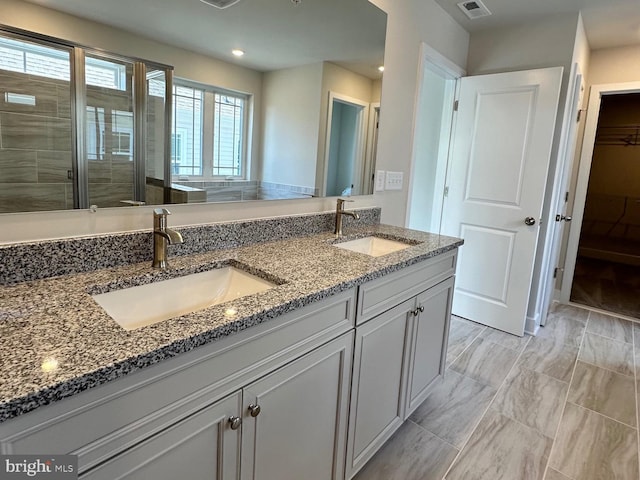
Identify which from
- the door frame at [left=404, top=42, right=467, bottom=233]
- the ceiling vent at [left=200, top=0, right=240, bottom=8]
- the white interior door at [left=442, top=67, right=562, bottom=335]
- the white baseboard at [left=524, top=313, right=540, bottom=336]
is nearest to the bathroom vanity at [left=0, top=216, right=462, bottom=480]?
the ceiling vent at [left=200, top=0, right=240, bottom=8]

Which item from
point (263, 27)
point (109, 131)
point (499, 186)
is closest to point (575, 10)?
point (499, 186)

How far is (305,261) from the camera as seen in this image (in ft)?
4.58

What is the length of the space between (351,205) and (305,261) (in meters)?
0.86

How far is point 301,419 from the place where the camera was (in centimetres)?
117

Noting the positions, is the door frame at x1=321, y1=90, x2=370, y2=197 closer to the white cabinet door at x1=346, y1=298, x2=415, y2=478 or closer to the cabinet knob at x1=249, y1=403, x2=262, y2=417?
the white cabinet door at x1=346, y1=298, x2=415, y2=478

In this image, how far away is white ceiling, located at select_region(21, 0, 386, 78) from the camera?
3.86 feet

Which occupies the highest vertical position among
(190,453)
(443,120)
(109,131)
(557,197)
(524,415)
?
(443,120)

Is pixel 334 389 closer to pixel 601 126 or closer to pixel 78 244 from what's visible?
pixel 78 244

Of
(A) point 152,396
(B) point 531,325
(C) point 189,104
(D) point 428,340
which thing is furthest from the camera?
(B) point 531,325

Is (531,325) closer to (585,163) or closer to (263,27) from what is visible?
(585,163)

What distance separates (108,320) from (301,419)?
0.64 m

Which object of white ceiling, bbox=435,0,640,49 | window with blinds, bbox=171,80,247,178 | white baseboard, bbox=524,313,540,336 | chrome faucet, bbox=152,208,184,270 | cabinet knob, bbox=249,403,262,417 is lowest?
white baseboard, bbox=524,313,540,336

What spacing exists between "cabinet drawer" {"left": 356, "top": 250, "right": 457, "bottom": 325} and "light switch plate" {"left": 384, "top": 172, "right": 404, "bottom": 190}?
0.64 meters

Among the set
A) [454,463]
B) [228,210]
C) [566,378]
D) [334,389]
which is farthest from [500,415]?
[228,210]
